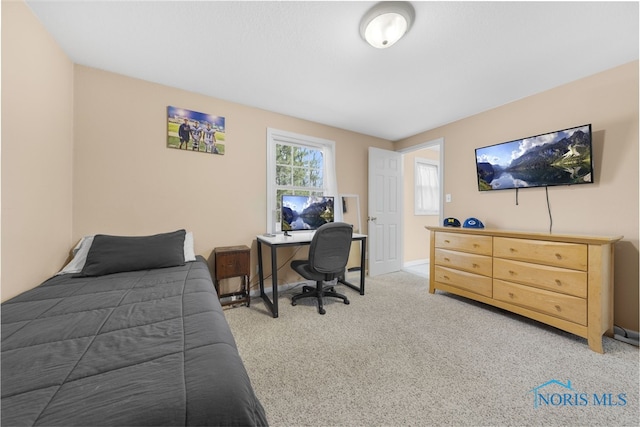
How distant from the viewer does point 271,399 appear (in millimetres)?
1324

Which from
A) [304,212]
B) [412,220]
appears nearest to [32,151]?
[304,212]

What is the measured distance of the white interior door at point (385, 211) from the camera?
3.79 meters

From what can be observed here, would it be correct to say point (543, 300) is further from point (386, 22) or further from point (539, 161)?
point (386, 22)

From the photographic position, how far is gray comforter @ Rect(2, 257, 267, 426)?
59cm

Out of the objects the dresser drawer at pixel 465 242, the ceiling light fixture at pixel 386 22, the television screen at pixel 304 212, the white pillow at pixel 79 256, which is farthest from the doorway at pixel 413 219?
the white pillow at pixel 79 256

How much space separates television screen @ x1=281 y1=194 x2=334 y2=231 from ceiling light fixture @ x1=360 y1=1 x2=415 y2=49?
1.78m

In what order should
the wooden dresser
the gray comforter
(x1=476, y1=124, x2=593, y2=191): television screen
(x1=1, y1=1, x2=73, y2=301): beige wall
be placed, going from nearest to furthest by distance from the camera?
1. the gray comforter
2. (x1=1, y1=1, x2=73, y2=301): beige wall
3. the wooden dresser
4. (x1=476, y1=124, x2=593, y2=191): television screen

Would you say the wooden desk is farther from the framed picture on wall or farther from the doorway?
the doorway

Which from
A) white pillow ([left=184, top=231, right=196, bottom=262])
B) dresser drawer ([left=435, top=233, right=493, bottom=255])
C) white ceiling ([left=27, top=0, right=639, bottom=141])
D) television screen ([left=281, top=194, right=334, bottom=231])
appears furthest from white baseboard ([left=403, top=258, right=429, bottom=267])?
white pillow ([left=184, top=231, right=196, bottom=262])

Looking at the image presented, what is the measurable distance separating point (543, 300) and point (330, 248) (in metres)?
2.00

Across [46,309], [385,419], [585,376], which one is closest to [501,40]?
[585,376]

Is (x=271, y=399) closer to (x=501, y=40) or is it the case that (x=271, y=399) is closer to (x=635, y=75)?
(x=501, y=40)

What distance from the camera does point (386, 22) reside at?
1533mm

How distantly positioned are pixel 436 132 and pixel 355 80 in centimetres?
191
